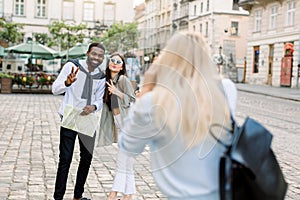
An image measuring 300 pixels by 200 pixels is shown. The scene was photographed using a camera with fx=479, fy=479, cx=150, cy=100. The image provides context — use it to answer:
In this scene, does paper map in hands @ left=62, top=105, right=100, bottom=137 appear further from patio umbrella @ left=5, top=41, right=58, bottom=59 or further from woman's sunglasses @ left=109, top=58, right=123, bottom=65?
patio umbrella @ left=5, top=41, right=58, bottom=59

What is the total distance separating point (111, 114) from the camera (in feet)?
16.4

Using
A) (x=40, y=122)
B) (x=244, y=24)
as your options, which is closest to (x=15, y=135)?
(x=40, y=122)

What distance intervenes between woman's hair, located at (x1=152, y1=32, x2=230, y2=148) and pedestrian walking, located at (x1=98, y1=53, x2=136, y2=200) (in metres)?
2.68

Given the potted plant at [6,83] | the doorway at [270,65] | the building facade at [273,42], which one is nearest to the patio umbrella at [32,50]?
the potted plant at [6,83]

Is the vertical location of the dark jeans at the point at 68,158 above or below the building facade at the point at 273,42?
below

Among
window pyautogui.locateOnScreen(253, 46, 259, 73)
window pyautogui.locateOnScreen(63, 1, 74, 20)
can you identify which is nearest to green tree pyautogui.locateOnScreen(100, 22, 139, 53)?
window pyautogui.locateOnScreen(63, 1, 74, 20)

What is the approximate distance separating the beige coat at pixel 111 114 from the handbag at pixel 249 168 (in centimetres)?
288

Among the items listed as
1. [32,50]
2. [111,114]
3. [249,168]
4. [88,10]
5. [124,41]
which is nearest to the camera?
[249,168]

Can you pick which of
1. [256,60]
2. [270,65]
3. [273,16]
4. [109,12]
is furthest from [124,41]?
[256,60]

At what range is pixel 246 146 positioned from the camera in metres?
1.91

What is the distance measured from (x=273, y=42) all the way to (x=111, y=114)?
3494 cm

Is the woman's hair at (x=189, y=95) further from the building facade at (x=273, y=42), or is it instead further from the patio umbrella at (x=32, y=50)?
the building facade at (x=273, y=42)

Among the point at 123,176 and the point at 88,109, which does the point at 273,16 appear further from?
the point at 88,109

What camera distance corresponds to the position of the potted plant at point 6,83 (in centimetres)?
2241
